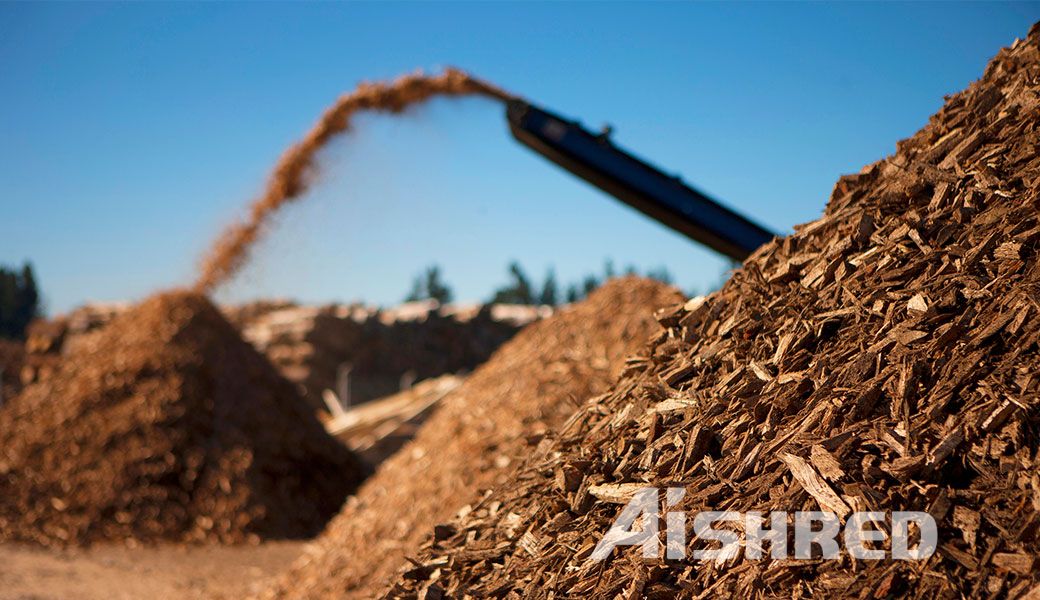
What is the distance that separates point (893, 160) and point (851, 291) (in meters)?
0.68

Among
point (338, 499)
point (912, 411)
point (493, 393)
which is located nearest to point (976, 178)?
point (912, 411)

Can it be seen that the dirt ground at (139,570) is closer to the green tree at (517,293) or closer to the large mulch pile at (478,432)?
the large mulch pile at (478,432)

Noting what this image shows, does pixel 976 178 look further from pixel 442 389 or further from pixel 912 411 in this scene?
pixel 442 389

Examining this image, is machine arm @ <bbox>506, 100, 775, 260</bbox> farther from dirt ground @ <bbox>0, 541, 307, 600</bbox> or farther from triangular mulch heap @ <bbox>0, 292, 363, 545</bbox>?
triangular mulch heap @ <bbox>0, 292, 363, 545</bbox>

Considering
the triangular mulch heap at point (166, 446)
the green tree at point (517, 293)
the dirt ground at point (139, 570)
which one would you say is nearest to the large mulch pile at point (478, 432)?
the dirt ground at point (139, 570)

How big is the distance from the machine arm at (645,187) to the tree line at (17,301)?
3262 cm

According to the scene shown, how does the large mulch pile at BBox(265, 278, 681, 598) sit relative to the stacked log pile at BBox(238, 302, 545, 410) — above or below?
below

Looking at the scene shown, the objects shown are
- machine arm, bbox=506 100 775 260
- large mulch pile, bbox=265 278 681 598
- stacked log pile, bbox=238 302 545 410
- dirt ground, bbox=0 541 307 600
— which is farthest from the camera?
stacked log pile, bbox=238 302 545 410

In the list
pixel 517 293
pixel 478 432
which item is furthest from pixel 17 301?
pixel 478 432

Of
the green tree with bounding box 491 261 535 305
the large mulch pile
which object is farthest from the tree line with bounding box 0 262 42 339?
the large mulch pile

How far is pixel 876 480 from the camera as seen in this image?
6.23ft

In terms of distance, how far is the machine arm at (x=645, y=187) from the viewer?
5.50 meters

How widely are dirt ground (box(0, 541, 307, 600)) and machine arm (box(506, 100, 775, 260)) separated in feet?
12.2

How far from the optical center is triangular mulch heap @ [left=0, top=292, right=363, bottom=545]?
280 inches
